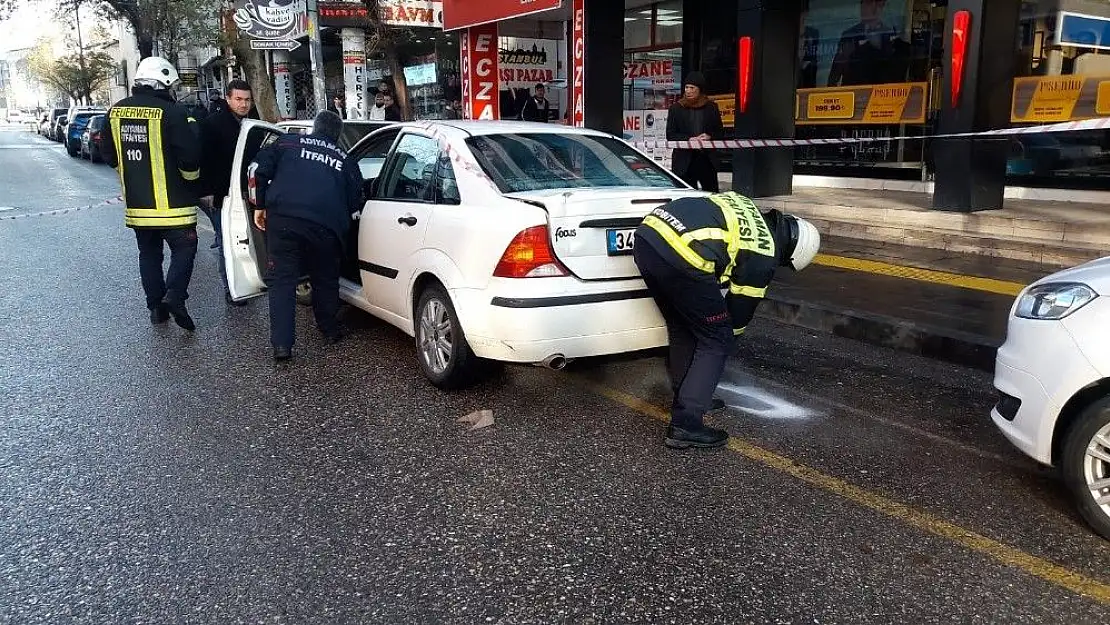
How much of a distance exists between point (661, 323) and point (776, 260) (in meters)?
0.83

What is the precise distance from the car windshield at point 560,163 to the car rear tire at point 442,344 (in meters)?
0.76

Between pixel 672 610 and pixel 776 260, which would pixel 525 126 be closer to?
pixel 776 260

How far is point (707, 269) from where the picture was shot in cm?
393

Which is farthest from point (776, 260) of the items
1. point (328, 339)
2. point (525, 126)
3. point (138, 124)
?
point (138, 124)

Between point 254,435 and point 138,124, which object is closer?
point 254,435

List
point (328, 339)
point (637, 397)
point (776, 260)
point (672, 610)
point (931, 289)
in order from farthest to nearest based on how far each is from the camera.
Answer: point (931, 289) → point (328, 339) → point (637, 397) → point (776, 260) → point (672, 610)

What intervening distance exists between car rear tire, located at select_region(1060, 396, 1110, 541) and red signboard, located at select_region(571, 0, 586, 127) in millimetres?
11876

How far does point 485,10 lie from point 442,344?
11708 millimetres

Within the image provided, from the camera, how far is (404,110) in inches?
798

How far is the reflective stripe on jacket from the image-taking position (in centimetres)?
391

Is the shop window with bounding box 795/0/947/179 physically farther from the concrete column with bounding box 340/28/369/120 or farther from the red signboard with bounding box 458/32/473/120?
the concrete column with bounding box 340/28/369/120

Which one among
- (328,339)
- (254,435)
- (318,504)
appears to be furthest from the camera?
(328,339)

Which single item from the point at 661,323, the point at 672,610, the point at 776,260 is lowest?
the point at 672,610

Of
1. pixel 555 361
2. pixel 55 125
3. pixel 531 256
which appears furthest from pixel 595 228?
pixel 55 125
